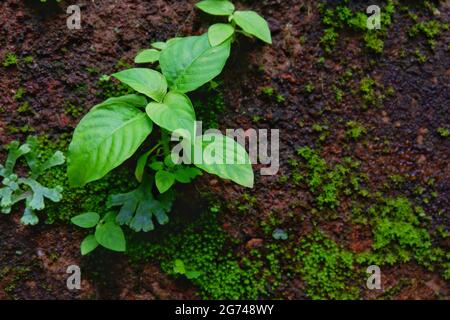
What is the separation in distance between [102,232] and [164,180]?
0.39m

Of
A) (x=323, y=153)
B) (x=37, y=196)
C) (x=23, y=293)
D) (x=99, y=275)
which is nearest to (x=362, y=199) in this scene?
(x=323, y=153)

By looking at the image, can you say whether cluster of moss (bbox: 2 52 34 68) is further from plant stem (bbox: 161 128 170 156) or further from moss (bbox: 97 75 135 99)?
plant stem (bbox: 161 128 170 156)

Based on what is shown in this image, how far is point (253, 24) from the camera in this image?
2.22 meters

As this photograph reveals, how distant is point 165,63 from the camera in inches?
85.2

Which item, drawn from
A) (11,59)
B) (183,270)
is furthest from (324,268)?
(11,59)

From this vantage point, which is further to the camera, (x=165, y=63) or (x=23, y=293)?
(x=23, y=293)

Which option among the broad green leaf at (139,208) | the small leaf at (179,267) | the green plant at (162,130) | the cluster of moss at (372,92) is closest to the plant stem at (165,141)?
the green plant at (162,130)

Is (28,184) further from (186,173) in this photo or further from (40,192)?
(186,173)

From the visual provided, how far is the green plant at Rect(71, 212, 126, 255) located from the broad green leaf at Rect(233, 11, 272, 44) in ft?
3.57

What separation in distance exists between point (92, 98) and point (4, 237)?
0.80m

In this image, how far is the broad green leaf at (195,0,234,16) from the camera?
2.28 metres

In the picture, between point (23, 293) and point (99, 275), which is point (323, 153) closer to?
point (99, 275)

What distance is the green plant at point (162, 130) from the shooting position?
1.96 meters

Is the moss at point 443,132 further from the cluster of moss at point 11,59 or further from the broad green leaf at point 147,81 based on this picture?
the cluster of moss at point 11,59
